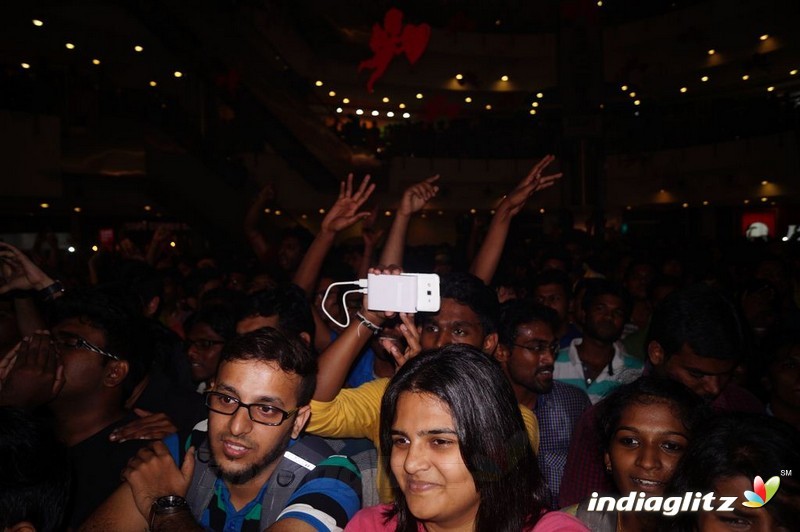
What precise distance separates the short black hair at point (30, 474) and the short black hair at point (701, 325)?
7.35ft

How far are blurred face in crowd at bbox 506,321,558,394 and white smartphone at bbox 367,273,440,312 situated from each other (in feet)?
3.88

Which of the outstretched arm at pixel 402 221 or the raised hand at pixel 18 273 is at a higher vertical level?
the outstretched arm at pixel 402 221

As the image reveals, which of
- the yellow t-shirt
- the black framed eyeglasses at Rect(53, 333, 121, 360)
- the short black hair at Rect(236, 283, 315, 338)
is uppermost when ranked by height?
the short black hair at Rect(236, 283, 315, 338)

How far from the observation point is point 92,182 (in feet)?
39.2

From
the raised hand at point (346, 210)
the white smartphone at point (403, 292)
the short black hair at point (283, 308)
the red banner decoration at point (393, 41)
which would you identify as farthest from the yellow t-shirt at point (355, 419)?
the red banner decoration at point (393, 41)

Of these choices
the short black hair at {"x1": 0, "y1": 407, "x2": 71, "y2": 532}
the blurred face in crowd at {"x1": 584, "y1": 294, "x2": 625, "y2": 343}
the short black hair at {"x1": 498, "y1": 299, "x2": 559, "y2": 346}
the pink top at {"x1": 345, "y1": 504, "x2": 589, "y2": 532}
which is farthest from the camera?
the blurred face in crowd at {"x1": 584, "y1": 294, "x2": 625, "y2": 343}

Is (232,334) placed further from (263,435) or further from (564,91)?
(564,91)

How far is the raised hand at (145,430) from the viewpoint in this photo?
211cm

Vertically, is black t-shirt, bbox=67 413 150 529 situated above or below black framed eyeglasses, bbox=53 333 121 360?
below

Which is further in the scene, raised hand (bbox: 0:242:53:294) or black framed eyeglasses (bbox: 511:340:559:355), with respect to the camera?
black framed eyeglasses (bbox: 511:340:559:355)

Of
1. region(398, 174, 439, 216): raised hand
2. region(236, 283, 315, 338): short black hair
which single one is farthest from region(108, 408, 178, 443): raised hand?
region(398, 174, 439, 216): raised hand

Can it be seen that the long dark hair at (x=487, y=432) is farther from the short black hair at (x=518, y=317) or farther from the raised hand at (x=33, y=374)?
the short black hair at (x=518, y=317)

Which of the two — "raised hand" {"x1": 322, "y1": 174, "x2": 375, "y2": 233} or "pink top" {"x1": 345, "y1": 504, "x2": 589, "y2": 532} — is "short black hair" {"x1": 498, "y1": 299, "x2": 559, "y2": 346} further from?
"pink top" {"x1": 345, "y1": 504, "x2": 589, "y2": 532}

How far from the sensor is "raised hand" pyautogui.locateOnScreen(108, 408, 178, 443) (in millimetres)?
2113
